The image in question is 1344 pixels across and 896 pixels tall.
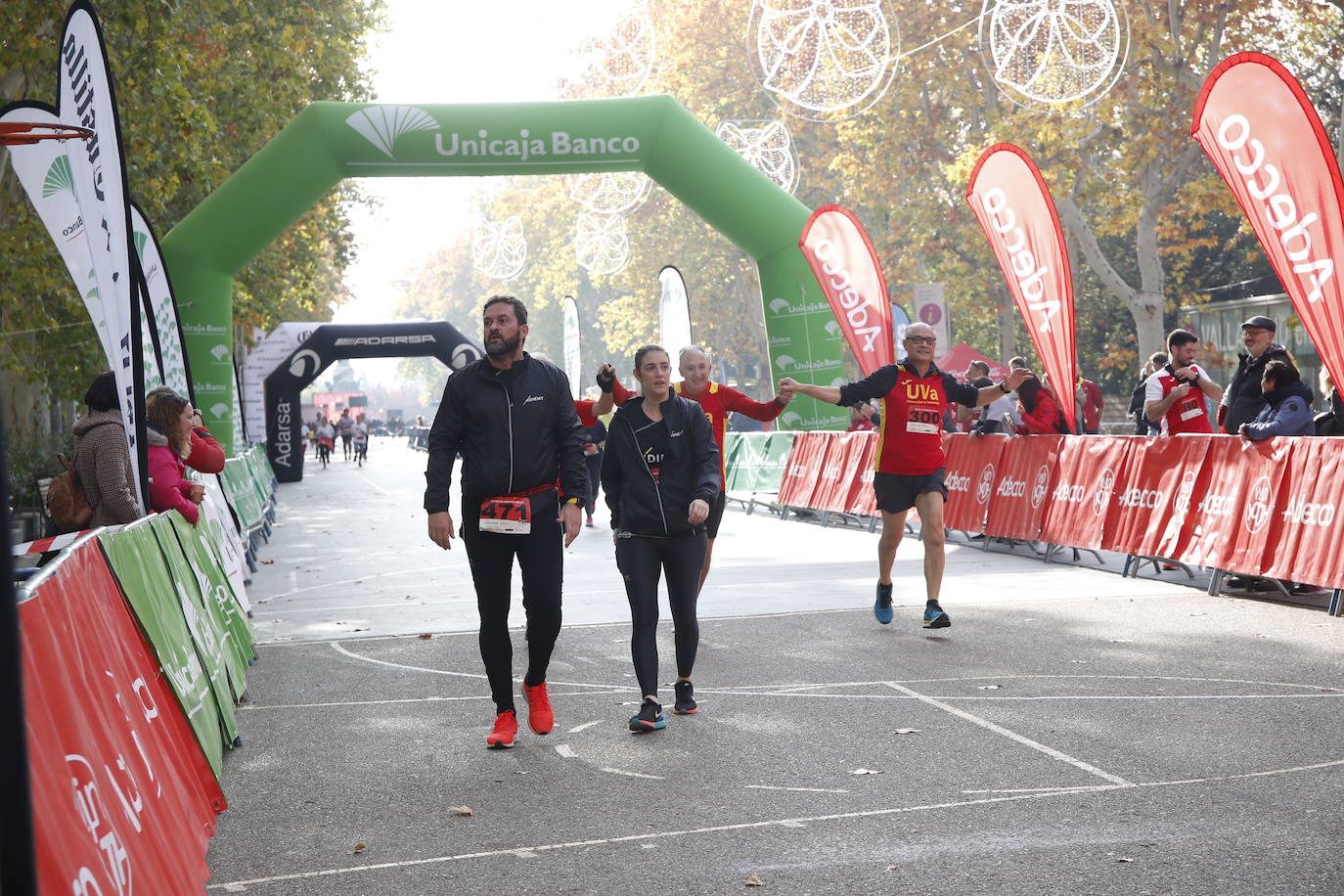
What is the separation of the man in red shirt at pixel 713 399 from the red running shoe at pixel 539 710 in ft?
6.78

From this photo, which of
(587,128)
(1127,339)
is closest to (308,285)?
(587,128)

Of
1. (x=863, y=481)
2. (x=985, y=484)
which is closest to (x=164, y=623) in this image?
(x=985, y=484)

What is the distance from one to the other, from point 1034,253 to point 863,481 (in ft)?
16.8

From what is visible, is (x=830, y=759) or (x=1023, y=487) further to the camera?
(x=1023, y=487)

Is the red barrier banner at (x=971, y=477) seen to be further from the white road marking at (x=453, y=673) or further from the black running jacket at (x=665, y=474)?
the black running jacket at (x=665, y=474)

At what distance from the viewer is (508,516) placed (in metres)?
6.55

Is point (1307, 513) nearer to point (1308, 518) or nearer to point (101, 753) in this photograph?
point (1308, 518)

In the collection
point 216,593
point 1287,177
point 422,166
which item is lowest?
point 216,593

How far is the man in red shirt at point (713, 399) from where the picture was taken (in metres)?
9.05

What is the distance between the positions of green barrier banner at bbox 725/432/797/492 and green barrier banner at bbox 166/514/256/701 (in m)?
14.3

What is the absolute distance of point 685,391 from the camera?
9438 mm

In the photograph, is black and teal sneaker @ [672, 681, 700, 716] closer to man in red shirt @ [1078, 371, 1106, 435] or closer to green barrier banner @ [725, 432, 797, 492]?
green barrier banner @ [725, 432, 797, 492]

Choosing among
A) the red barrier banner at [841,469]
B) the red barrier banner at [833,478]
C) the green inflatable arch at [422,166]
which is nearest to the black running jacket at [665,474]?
the red barrier banner at [841,469]

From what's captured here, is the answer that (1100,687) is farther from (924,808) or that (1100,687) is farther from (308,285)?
(308,285)
